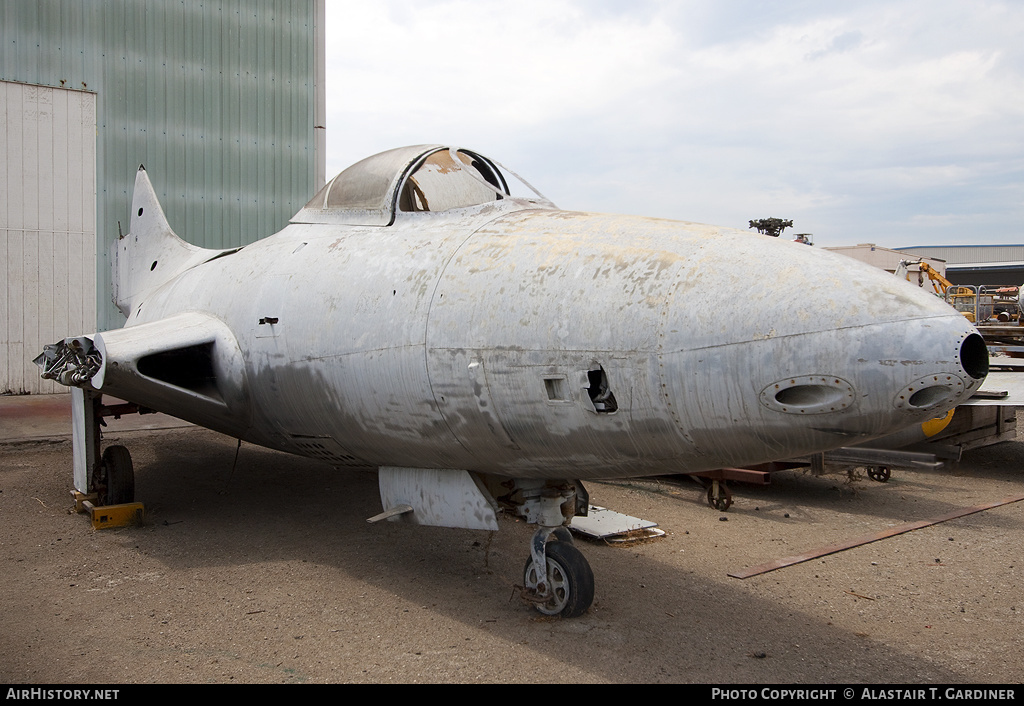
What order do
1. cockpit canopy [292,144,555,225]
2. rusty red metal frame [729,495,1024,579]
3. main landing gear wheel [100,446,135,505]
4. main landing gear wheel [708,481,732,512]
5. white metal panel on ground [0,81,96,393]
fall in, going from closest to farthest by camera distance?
cockpit canopy [292,144,555,225]
rusty red metal frame [729,495,1024,579]
main landing gear wheel [100,446,135,505]
main landing gear wheel [708,481,732,512]
white metal panel on ground [0,81,96,393]

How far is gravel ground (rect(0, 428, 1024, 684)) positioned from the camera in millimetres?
4082

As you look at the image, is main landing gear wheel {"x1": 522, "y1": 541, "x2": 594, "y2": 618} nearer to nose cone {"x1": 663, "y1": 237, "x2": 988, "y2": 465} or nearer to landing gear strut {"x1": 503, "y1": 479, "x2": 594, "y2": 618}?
landing gear strut {"x1": 503, "y1": 479, "x2": 594, "y2": 618}

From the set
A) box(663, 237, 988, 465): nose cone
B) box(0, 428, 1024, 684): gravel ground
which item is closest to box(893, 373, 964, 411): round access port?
box(663, 237, 988, 465): nose cone

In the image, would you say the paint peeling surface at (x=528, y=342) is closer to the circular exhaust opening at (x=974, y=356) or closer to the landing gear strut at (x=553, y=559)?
the circular exhaust opening at (x=974, y=356)

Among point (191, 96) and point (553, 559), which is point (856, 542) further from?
point (191, 96)

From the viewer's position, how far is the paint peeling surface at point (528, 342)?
3.29m

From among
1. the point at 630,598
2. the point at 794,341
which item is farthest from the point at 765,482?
the point at 794,341

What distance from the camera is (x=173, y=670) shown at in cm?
396

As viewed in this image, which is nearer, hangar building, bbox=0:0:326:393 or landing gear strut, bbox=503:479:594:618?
landing gear strut, bbox=503:479:594:618

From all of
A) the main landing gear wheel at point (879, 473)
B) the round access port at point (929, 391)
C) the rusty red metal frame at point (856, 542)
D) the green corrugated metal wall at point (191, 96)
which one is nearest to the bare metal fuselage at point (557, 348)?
the round access port at point (929, 391)

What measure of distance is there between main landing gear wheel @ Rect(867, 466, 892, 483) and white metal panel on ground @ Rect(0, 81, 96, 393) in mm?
12765

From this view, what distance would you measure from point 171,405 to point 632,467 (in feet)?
12.7

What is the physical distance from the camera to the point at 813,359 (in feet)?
10.7

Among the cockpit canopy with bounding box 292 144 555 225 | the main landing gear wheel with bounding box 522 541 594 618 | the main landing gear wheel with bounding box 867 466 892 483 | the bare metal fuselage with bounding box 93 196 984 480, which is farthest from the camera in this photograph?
the main landing gear wheel with bounding box 867 466 892 483
